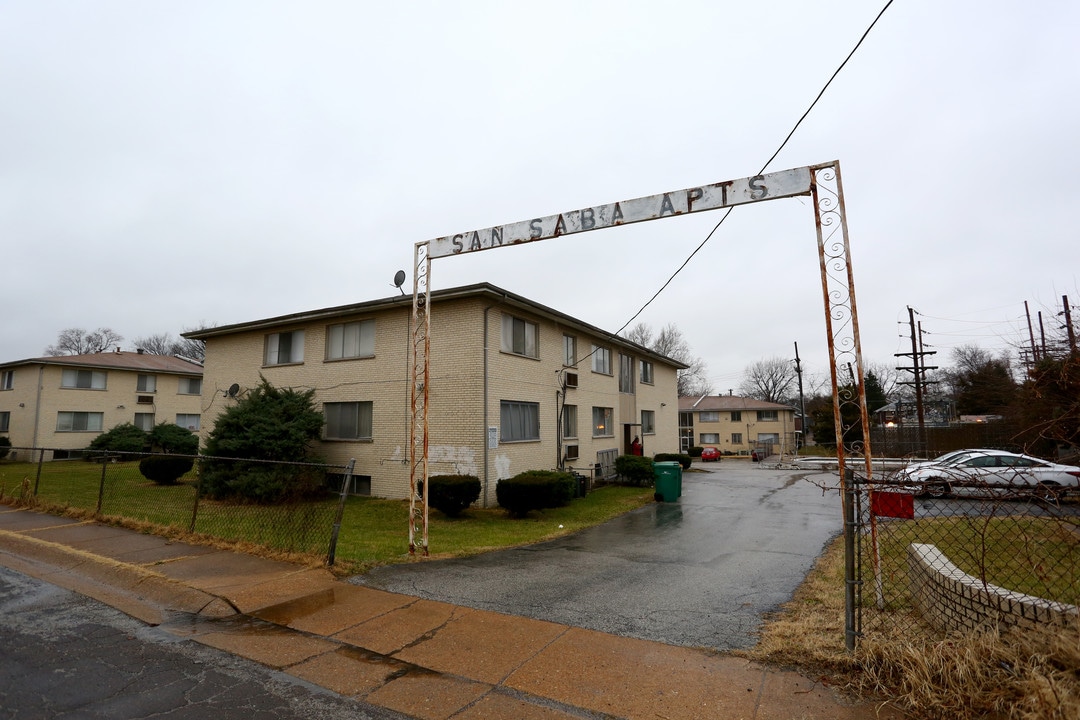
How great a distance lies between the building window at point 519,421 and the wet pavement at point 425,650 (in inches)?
308

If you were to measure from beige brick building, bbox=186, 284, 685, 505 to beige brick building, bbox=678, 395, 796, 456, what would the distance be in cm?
3355

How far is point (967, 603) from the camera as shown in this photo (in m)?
4.11

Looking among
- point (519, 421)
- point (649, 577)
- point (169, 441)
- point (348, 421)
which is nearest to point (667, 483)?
point (519, 421)

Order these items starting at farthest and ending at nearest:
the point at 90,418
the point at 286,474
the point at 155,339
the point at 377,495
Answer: the point at 155,339, the point at 90,418, the point at 377,495, the point at 286,474

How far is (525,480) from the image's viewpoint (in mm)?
12703

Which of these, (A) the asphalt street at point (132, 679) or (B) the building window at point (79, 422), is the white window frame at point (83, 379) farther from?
(A) the asphalt street at point (132, 679)

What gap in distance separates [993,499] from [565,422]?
1480 centimetres

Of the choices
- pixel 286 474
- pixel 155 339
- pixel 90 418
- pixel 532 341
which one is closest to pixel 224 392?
pixel 286 474

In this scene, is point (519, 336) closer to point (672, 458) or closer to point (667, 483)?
point (667, 483)

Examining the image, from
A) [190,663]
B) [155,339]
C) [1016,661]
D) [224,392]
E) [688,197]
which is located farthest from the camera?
[155,339]

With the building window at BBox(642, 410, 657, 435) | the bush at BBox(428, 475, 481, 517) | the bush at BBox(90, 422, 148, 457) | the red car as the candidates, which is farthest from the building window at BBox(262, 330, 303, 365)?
the red car

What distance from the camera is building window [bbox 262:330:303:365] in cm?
1794

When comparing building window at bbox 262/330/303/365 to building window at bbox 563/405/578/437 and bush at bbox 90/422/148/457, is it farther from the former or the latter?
bush at bbox 90/422/148/457

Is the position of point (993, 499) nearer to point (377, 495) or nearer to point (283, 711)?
point (283, 711)
